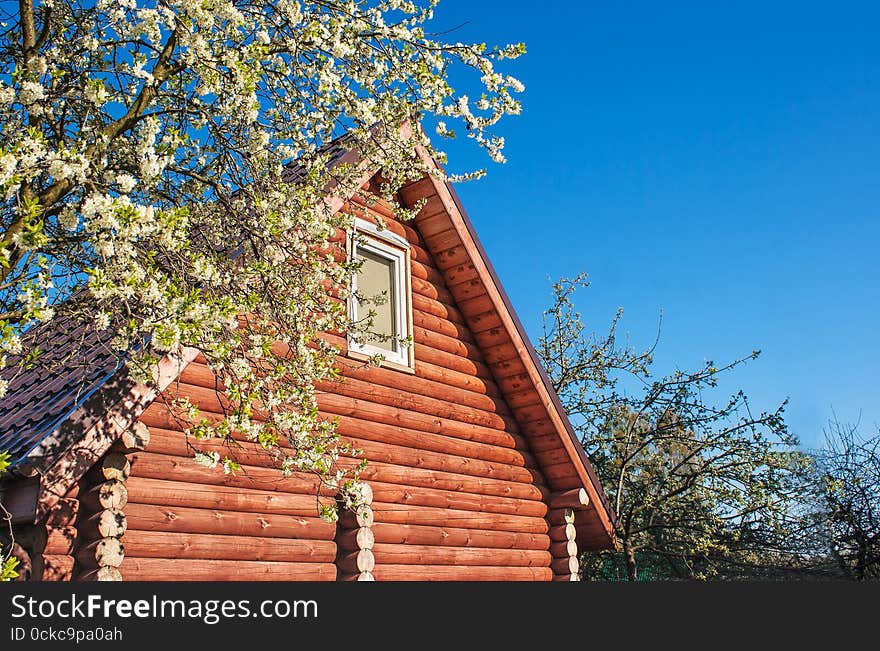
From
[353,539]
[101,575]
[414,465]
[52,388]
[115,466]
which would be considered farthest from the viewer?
[414,465]

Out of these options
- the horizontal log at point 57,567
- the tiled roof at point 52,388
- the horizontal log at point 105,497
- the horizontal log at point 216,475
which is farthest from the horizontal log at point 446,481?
the horizontal log at point 57,567

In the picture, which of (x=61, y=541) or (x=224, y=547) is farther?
(x=224, y=547)

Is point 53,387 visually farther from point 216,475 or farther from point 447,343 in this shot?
point 447,343

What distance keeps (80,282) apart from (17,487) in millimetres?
1615

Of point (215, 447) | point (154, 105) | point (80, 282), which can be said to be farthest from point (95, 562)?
point (154, 105)

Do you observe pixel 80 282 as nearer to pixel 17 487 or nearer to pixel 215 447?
pixel 17 487

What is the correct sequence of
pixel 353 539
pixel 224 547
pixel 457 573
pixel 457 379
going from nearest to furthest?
pixel 224 547 → pixel 353 539 → pixel 457 573 → pixel 457 379

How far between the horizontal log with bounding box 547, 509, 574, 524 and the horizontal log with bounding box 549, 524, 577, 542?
59 mm

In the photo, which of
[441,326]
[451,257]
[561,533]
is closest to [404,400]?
[441,326]

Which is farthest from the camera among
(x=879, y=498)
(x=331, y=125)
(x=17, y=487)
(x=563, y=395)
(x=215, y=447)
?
(x=563, y=395)

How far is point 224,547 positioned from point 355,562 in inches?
56.6

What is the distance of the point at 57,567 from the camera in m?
5.60

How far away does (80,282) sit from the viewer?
5.07 meters

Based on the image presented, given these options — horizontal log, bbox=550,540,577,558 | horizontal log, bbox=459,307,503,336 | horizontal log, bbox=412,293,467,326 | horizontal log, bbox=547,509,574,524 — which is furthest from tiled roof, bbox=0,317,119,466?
horizontal log, bbox=550,540,577,558
